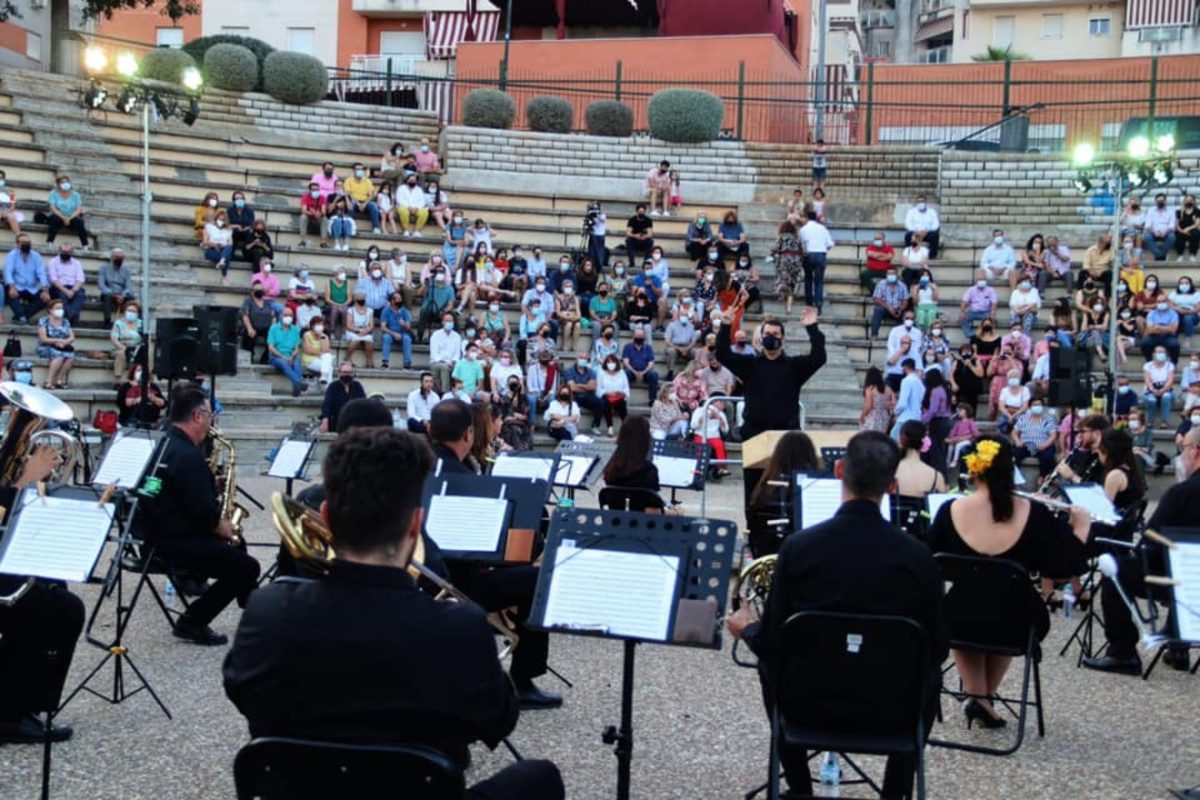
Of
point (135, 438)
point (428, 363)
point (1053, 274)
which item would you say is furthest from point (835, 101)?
point (135, 438)

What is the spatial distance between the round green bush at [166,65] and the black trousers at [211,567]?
18645mm

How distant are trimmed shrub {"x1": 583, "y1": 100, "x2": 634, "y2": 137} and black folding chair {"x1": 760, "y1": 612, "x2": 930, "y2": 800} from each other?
22.5 metres

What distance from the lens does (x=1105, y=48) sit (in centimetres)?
4103

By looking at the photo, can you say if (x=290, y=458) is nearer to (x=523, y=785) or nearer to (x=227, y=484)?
(x=227, y=484)

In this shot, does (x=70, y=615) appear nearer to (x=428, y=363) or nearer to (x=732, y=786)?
(x=732, y=786)

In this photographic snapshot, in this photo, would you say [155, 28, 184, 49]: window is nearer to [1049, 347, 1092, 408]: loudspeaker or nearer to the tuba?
[1049, 347, 1092, 408]: loudspeaker

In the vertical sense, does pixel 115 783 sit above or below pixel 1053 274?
below

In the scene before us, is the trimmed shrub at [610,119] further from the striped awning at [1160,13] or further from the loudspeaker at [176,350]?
the striped awning at [1160,13]

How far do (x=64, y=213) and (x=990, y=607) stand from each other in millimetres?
16533

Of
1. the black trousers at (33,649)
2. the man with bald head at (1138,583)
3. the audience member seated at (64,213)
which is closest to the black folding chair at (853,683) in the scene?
the man with bald head at (1138,583)

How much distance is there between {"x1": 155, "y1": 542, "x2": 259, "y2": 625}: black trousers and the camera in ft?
22.2

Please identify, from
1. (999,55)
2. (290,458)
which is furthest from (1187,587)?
(999,55)

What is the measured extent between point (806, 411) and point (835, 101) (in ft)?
34.0

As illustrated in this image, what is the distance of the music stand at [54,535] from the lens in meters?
4.83
